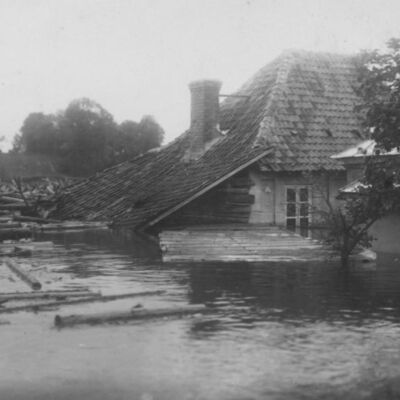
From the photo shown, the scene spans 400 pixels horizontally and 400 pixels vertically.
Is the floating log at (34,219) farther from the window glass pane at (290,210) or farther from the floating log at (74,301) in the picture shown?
the floating log at (74,301)

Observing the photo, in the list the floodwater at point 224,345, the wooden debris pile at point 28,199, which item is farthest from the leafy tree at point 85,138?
the floodwater at point 224,345

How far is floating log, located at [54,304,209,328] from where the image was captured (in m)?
8.94

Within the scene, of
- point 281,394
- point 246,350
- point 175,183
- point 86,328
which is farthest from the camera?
point 175,183

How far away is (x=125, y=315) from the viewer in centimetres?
928

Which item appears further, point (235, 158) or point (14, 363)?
point (235, 158)

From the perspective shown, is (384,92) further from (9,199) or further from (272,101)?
(9,199)

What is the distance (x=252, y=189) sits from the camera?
822 inches

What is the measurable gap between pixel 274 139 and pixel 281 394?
15732 millimetres

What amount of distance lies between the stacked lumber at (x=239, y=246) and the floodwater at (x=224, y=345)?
7.01 feet

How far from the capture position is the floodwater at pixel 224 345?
6449 millimetres

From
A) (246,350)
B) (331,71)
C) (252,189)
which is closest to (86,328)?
(246,350)

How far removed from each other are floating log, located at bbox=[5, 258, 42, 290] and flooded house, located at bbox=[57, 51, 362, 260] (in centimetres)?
367

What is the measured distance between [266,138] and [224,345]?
1399 cm

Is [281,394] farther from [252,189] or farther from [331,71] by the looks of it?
[331,71]
